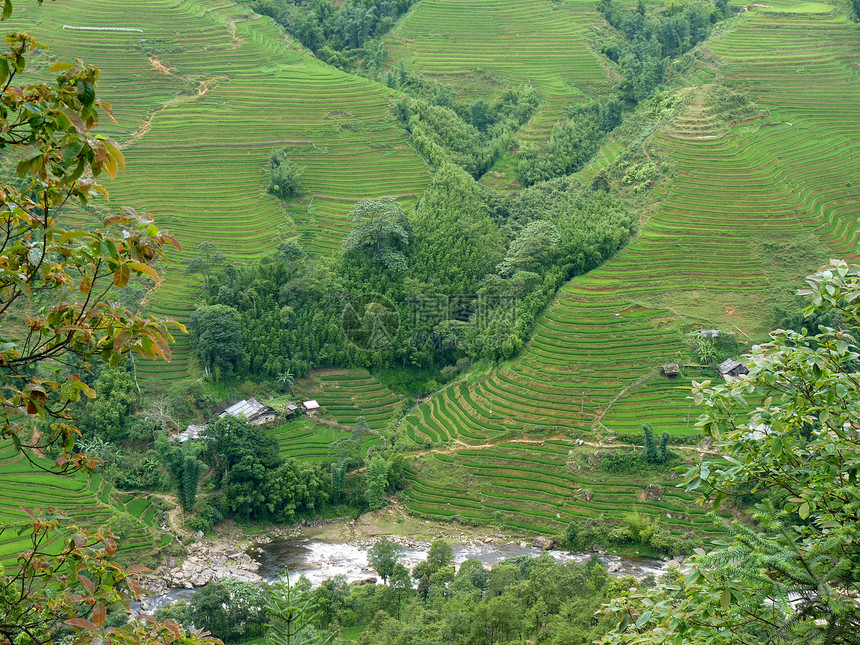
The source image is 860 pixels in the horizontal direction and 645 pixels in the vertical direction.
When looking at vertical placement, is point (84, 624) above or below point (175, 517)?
above

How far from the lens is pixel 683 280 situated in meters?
32.3

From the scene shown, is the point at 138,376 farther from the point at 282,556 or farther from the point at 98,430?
the point at 282,556

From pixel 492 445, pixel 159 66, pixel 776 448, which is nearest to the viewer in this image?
pixel 776 448

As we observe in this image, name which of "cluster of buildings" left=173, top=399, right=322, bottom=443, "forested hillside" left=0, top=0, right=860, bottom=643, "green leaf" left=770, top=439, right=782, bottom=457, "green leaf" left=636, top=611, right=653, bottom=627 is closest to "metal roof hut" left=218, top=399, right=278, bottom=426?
"cluster of buildings" left=173, top=399, right=322, bottom=443

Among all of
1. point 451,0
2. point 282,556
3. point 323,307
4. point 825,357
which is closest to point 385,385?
point 323,307

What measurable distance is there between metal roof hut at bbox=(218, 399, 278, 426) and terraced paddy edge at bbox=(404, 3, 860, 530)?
4870 mm

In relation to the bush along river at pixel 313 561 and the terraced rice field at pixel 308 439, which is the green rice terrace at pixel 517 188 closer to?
the terraced rice field at pixel 308 439

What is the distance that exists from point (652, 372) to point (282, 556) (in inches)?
539

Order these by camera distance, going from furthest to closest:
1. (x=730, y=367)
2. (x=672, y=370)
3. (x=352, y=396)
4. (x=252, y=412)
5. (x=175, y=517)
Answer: (x=352, y=396) < (x=252, y=412) < (x=672, y=370) < (x=730, y=367) < (x=175, y=517)

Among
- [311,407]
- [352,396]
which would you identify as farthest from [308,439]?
[352,396]

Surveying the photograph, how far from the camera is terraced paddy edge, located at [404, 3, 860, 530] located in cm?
2909

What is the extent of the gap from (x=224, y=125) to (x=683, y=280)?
23395 millimetres

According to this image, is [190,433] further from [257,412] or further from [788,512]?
[788,512]

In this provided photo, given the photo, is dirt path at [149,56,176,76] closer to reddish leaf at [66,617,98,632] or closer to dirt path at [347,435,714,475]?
dirt path at [347,435,714,475]
